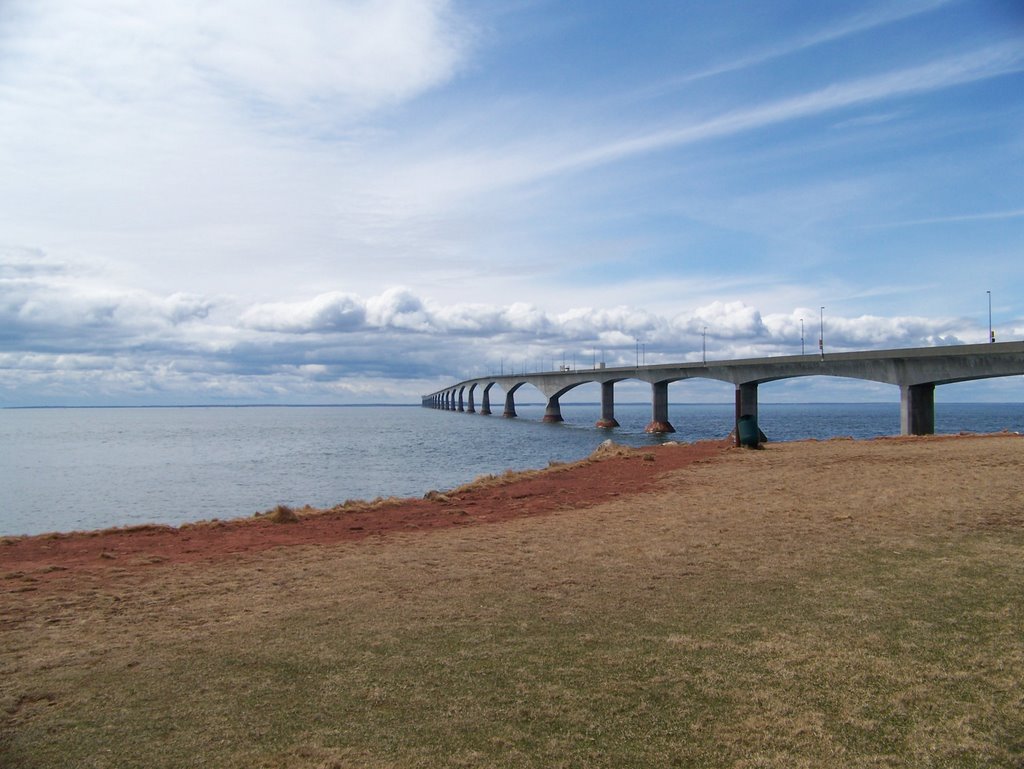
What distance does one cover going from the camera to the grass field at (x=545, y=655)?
5.52 metres

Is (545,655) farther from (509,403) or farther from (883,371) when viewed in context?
(509,403)

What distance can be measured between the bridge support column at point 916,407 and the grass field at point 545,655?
41320mm

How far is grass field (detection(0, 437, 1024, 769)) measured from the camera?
5.52 meters

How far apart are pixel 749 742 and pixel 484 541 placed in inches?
339

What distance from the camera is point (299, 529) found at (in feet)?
53.4

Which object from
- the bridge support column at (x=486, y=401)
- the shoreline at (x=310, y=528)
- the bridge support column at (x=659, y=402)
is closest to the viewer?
the shoreline at (x=310, y=528)

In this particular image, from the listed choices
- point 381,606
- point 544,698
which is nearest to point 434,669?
point 544,698

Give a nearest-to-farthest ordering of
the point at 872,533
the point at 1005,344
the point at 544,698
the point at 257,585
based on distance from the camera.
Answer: the point at 544,698
the point at 257,585
the point at 872,533
the point at 1005,344

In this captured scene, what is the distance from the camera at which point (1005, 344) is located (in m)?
44.3

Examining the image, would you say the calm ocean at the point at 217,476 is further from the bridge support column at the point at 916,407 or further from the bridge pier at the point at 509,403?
the bridge pier at the point at 509,403

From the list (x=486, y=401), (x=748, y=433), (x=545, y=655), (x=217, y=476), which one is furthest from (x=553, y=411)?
(x=545, y=655)

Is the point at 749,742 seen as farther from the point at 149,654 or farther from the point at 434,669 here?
the point at 149,654

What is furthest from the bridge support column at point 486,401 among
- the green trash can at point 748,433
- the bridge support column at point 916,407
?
the green trash can at point 748,433

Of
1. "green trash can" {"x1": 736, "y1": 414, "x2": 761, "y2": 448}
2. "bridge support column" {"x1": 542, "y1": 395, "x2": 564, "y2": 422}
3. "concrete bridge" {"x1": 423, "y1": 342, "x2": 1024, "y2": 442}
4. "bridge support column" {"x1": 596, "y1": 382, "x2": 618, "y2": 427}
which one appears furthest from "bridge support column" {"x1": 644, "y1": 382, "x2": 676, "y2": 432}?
"green trash can" {"x1": 736, "y1": 414, "x2": 761, "y2": 448}
